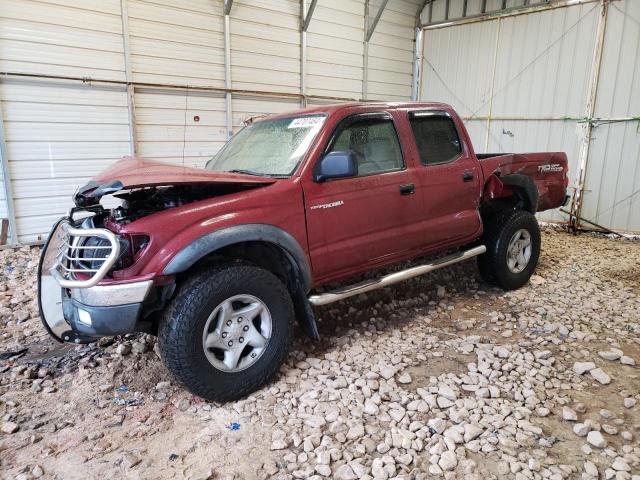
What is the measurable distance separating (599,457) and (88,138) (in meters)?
7.31

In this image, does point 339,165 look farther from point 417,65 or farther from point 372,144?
point 417,65

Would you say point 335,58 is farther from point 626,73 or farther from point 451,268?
point 451,268

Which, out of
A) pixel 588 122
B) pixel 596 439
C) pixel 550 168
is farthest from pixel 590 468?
pixel 588 122

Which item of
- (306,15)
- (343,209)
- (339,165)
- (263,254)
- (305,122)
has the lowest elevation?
(263,254)

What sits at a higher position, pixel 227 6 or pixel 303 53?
pixel 227 6

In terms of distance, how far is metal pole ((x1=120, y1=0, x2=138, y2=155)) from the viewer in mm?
6852

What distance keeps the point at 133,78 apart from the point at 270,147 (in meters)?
4.74

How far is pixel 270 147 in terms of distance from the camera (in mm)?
3541

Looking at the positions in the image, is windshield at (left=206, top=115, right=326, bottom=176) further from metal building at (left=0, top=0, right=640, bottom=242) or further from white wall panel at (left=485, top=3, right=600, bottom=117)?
white wall panel at (left=485, top=3, right=600, bottom=117)

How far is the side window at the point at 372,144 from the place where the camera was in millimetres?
3432

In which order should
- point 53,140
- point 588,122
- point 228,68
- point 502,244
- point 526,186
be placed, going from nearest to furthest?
point 502,244 < point 526,186 < point 53,140 < point 228,68 < point 588,122

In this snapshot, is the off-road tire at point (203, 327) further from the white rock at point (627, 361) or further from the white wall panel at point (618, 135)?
the white wall panel at point (618, 135)

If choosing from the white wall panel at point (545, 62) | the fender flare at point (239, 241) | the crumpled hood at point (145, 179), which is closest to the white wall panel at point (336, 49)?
the white wall panel at point (545, 62)

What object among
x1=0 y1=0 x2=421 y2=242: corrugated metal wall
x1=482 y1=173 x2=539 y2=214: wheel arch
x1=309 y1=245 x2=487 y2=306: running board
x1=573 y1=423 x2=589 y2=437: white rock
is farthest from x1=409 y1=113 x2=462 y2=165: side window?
x1=0 y1=0 x2=421 y2=242: corrugated metal wall
